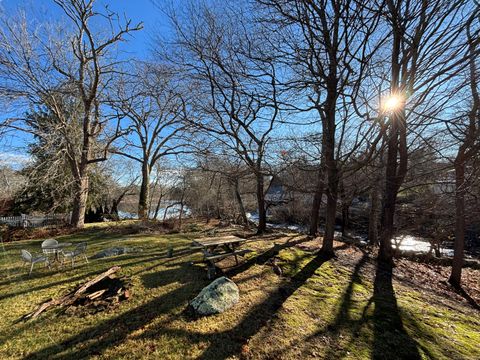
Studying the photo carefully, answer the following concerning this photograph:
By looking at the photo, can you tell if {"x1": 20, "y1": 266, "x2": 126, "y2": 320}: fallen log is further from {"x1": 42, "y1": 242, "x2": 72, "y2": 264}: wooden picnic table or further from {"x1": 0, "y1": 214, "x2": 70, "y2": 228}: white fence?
{"x1": 0, "y1": 214, "x2": 70, "y2": 228}: white fence

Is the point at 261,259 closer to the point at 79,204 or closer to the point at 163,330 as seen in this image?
the point at 163,330

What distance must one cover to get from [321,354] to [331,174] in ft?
12.6

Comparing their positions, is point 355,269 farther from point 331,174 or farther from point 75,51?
point 75,51

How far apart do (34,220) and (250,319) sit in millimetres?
14750

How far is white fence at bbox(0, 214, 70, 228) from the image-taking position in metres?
12.5

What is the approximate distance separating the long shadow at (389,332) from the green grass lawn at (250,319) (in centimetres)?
2

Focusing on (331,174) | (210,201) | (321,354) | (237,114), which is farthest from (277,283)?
(210,201)

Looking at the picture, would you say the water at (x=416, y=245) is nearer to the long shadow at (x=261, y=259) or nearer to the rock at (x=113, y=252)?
the long shadow at (x=261, y=259)

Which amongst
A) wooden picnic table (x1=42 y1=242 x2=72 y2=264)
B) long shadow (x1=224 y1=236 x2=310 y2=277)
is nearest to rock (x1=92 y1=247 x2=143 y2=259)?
wooden picnic table (x1=42 y1=242 x2=72 y2=264)

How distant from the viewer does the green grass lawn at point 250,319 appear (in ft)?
9.09

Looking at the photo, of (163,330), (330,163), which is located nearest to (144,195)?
(330,163)

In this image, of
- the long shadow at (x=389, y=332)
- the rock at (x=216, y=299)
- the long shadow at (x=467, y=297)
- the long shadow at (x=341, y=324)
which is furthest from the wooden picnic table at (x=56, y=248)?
the long shadow at (x=467, y=297)

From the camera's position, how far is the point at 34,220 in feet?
41.4

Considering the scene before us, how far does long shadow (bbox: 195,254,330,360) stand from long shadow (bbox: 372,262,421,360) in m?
1.32
